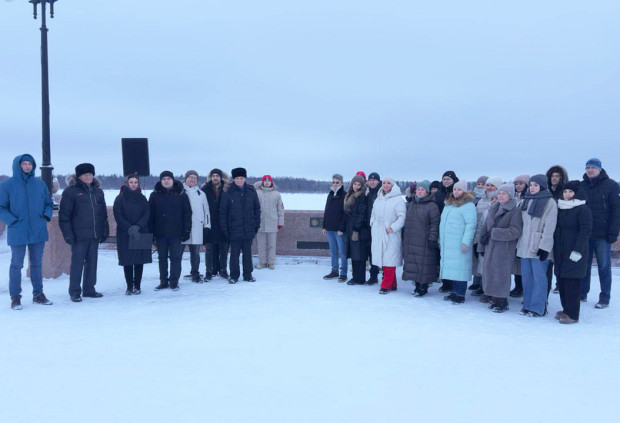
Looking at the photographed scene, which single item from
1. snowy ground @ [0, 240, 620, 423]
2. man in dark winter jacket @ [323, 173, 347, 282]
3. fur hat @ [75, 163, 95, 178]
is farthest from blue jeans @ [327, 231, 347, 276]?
fur hat @ [75, 163, 95, 178]

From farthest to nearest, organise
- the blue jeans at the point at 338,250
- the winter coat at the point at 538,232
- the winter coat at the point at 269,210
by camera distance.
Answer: the winter coat at the point at 269,210
the blue jeans at the point at 338,250
the winter coat at the point at 538,232

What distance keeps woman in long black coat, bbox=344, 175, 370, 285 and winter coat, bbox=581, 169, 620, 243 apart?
3.16 metres

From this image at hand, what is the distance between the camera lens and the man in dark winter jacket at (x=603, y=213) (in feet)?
20.6

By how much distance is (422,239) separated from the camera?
667 centimetres

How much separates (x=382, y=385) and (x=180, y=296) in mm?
3896

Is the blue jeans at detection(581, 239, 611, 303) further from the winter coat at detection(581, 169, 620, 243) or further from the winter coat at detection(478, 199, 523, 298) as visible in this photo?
the winter coat at detection(478, 199, 523, 298)

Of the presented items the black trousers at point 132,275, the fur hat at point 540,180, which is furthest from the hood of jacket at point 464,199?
the black trousers at point 132,275

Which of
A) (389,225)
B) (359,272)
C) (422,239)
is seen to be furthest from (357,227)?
(422,239)

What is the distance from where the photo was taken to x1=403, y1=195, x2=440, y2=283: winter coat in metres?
6.61

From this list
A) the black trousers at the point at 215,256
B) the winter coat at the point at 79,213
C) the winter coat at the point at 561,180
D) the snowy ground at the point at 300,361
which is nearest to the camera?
the snowy ground at the point at 300,361

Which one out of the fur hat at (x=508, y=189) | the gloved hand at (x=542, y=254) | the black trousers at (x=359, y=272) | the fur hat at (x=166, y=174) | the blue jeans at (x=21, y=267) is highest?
the fur hat at (x=166, y=174)

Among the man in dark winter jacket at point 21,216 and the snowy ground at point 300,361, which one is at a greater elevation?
the man in dark winter jacket at point 21,216

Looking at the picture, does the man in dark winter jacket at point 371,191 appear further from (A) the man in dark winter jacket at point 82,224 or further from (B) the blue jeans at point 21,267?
(B) the blue jeans at point 21,267

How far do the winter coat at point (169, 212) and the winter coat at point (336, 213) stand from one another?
2308mm
